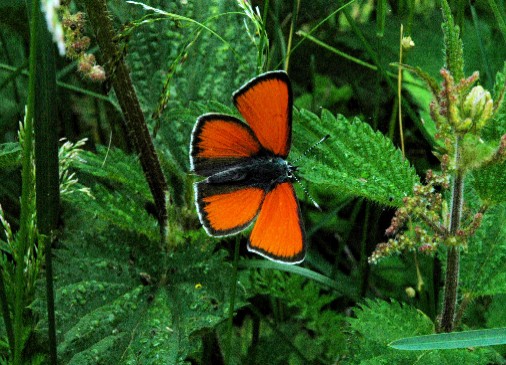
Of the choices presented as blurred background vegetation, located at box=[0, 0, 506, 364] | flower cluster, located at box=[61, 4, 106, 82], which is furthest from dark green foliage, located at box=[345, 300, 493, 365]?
flower cluster, located at box=[61, 4, 106, 82]

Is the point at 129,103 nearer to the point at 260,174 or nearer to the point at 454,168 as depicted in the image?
the point at 260,174

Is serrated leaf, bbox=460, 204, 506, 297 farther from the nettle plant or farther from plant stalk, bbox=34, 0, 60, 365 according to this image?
plant stalk, bbox=34, 0, 60, 365

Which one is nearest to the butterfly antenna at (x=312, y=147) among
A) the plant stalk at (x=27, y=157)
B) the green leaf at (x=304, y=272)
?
the green leaf at (x=304, y=272)

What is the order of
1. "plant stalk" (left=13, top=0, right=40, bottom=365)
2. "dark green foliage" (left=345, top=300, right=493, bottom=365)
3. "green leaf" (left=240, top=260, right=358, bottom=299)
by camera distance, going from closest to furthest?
1. "plant stalk" (left=13, top=0, right=40, bottom=365)
2. "dark green foliage" (left=345, top=300, right=493, bottom=365)
3. "green leaf" (left=240, top=260, right=358, bottom=299)

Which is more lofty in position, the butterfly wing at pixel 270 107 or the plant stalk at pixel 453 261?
the butterfly wing at pixel 270 107

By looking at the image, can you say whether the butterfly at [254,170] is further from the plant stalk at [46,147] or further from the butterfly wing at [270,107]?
the plant stalk at [46,147]

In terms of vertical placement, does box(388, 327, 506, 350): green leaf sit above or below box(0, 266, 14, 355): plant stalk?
below
